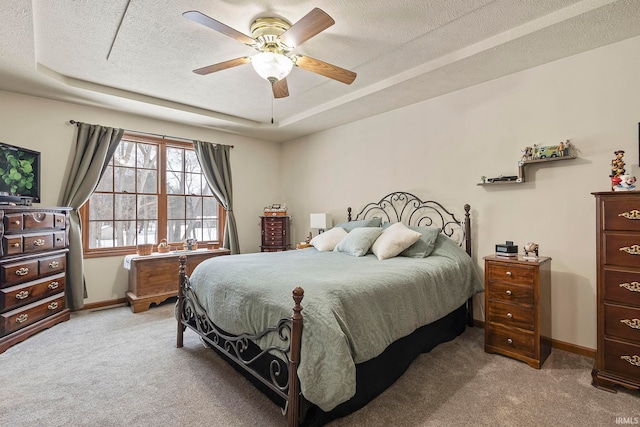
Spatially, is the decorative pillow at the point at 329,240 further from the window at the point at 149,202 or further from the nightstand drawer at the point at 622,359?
the nightstand drawer at the point at 622,359

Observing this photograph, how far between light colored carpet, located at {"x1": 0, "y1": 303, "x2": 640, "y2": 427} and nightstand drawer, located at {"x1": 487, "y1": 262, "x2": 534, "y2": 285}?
0.66 meters

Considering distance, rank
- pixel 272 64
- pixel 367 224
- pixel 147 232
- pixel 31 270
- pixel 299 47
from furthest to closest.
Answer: pixel 147 232, pixel 367 224, pixel 31 270, pixel 299 47, pixel 272 64

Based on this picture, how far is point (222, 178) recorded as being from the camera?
5.12 m

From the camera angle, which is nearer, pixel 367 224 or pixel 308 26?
pixel 308 26

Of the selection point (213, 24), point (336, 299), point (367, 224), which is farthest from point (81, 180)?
point (336, 299)

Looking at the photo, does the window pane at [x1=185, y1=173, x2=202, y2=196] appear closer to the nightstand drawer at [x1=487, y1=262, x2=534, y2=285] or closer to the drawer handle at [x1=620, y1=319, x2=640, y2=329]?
the nightstand drawer at [x1=487, y1=262, x2=534, y2=285]

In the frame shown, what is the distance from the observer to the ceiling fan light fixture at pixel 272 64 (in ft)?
7.55

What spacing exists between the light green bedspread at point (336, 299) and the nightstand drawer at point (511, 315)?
287mm

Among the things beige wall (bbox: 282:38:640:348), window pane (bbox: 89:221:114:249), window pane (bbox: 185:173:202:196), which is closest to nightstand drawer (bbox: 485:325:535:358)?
beige wall (bbox: 282:38:640:348)

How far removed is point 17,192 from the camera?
318 centimetres

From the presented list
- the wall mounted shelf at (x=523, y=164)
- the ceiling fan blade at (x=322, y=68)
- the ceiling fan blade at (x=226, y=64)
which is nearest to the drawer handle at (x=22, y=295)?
the ceiling fan blade at (x=226, y=64)

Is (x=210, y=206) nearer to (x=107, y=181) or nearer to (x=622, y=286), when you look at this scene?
(x=107, y=181)

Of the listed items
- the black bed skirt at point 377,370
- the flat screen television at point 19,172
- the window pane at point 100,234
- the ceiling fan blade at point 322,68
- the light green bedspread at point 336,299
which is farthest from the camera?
the window pane at point 100,234

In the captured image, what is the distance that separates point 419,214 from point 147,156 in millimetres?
3992
